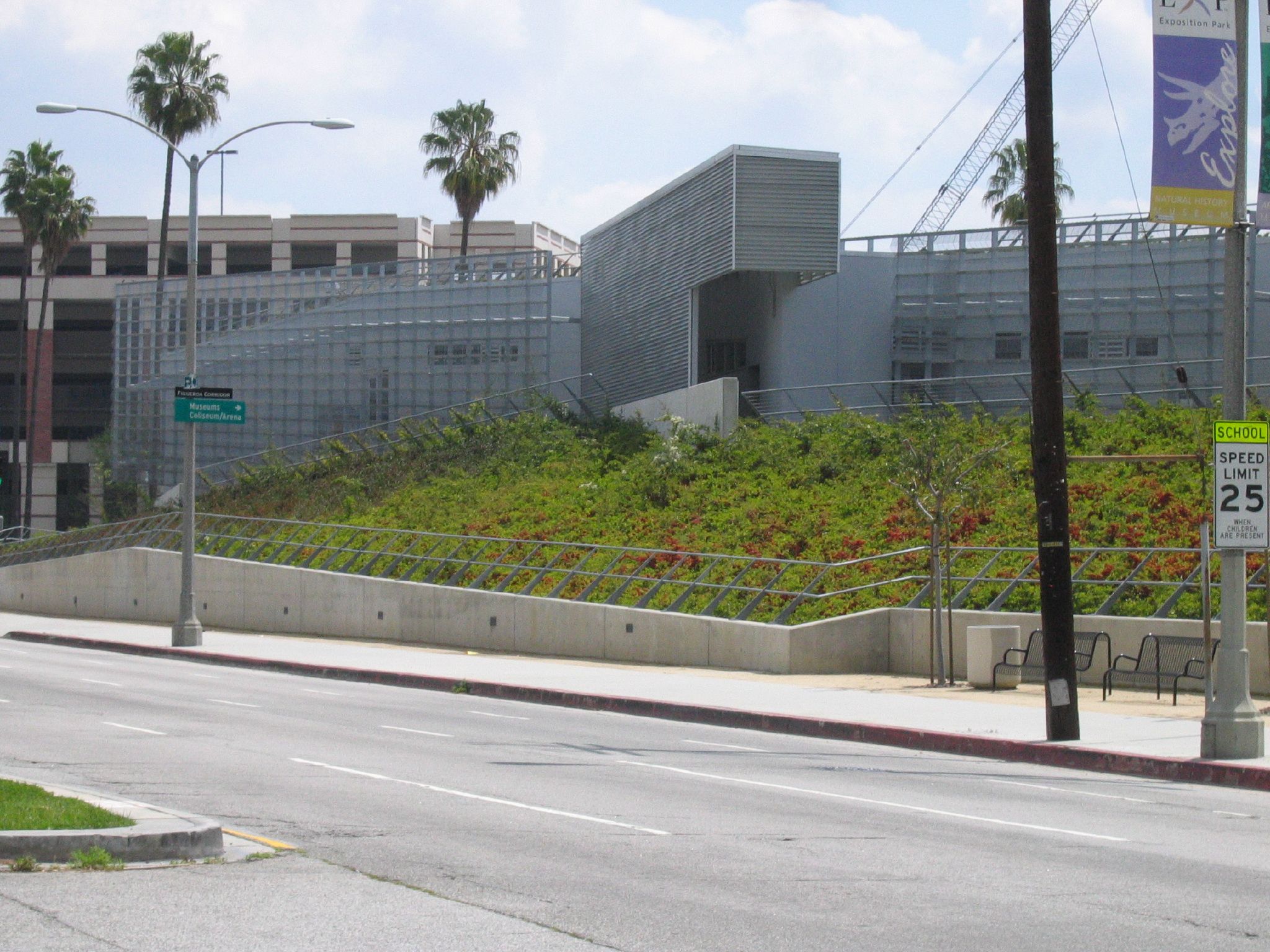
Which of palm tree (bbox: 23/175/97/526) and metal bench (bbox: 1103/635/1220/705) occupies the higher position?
palm tree (bbox: 23/175/97/526)

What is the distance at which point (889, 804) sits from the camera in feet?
41.0

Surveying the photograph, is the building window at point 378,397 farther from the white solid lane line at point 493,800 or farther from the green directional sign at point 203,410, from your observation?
the white solid lane line at point 493,800

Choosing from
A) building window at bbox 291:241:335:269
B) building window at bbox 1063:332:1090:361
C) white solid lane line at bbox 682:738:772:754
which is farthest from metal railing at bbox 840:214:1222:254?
building window at bbox 291:241:335:269

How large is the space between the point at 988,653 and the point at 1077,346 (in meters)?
22.0

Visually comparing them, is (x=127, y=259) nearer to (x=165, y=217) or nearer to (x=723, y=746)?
(x=165, y=217)

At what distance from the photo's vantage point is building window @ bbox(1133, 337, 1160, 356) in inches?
1640

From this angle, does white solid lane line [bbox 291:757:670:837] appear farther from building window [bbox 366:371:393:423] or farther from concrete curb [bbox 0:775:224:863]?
building window [bbox 366:371:393:423]

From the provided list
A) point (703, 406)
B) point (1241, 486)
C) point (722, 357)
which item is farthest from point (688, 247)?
point (1241, 486)

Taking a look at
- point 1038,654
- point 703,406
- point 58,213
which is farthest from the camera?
point 58,213

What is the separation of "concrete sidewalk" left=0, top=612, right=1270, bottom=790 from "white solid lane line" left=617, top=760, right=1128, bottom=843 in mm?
3763

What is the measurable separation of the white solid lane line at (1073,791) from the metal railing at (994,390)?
79.1 ft

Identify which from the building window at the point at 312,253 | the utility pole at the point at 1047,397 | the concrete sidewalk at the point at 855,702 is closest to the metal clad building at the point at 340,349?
the concrete sidewalk at the point at 855,702

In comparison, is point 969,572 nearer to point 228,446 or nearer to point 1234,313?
point 1234,313

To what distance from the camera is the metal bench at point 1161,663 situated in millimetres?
20844
